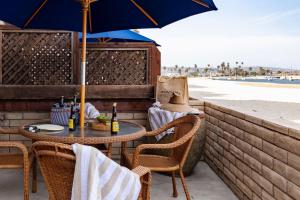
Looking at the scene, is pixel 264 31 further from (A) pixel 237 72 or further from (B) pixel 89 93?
(B) pixel 89 93

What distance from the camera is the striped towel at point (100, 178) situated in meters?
1.65

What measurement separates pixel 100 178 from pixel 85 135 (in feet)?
3.61

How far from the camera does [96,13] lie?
145 inches

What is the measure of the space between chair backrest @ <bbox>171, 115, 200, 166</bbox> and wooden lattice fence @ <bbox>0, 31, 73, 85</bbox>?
2318 millimetres

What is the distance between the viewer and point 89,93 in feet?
15.3

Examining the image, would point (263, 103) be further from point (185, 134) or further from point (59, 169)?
point (59, 169)

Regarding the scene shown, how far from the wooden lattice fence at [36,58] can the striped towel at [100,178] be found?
3.59 meters

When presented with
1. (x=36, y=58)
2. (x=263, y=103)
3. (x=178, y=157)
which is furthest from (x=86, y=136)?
(x=263, y=103)

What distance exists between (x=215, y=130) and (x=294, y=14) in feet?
419

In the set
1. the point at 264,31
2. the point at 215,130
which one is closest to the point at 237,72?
the point at 264,31

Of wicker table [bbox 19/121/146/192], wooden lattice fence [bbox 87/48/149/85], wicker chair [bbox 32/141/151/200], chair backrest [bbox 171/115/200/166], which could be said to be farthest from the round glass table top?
wooden lattice fence [bbox 87/48/149/85]

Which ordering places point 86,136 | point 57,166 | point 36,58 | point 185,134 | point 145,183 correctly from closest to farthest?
point 57,166, point 145,183, point 86,136, point 185,134, point 36,58

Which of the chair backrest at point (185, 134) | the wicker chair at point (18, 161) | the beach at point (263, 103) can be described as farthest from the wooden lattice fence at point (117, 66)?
the wicker chair at point (18, 161)

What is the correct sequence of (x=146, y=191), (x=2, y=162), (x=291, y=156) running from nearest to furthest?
1. (x=146, y=191)
2. (x=291, y=156)
3. (x=2, y=162)
